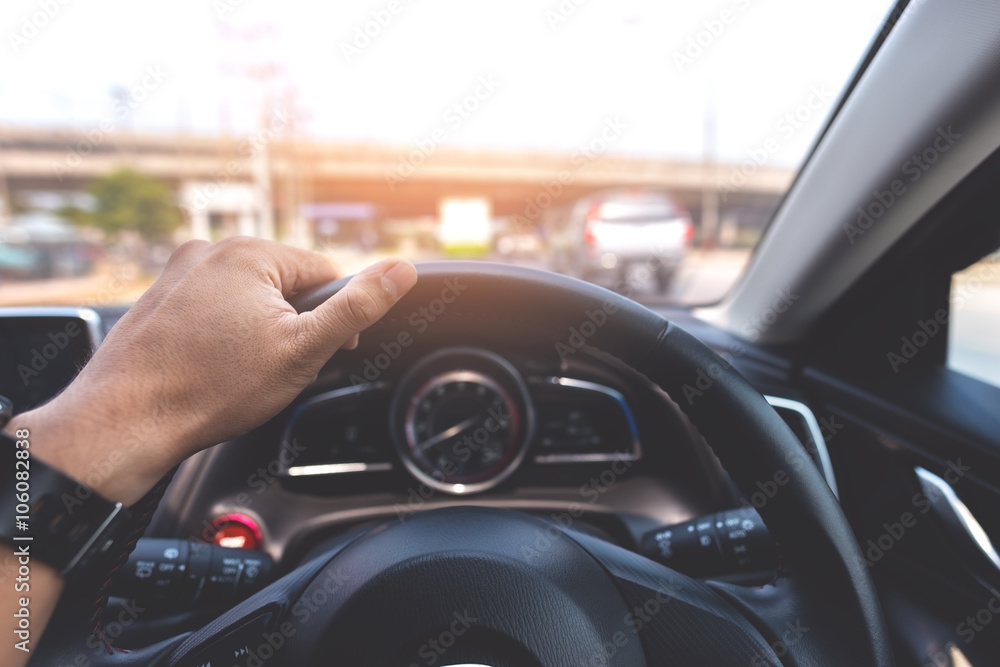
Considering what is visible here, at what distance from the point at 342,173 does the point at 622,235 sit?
52.7 ft

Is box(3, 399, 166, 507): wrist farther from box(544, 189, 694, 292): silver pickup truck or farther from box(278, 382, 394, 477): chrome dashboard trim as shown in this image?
box(544, 189, 694, 292): silver pickup truck

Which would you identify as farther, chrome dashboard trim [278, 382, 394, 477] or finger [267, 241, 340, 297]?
chrome dashboard trim [278, 382, 394, 477]

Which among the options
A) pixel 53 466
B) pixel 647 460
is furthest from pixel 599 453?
pixel 53 466

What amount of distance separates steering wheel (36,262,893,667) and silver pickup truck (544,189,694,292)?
3.27m


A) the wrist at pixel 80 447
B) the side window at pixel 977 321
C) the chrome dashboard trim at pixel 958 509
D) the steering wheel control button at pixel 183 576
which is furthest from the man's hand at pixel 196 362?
the side window at pixel 977 321

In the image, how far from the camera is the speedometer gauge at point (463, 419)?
2.08 m

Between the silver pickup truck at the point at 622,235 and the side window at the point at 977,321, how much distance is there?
2.22 meters

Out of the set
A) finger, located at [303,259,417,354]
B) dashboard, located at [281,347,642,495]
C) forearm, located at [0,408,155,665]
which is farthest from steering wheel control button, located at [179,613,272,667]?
dashboard, located at [281,347,642,495]

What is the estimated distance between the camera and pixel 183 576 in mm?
1457

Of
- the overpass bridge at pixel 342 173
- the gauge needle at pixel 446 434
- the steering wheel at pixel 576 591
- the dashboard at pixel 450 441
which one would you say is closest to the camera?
the steering wheel at pixel 576 591

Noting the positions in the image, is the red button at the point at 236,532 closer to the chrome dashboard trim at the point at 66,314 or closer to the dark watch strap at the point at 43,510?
the chrome dashboard trim at the point at 66,314

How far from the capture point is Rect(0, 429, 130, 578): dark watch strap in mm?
729

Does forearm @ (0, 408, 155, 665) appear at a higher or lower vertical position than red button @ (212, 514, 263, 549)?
higher

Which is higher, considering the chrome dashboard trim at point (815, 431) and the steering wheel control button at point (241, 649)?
the steering wheel control button at point (241, 649)
